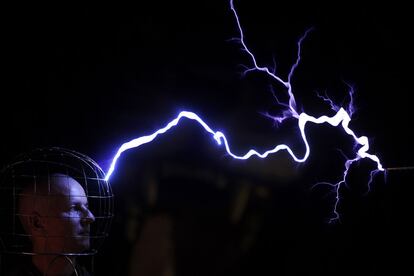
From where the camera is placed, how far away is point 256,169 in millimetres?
2602

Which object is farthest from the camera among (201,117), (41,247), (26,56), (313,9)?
(313,9)

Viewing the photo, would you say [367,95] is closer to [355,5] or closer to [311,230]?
[355,5]

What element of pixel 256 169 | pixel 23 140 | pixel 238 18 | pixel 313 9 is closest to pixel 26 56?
pixel 23 140

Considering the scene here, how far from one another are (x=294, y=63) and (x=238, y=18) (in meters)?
0.37

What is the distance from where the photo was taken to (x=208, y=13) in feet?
8.34

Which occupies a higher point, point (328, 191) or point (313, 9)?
point (313, 9)

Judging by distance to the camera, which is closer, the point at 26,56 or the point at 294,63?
the point at 26,56

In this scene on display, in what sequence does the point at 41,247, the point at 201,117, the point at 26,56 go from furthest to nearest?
the point at 201,117 < the point at 26,56 < the point at 41,247

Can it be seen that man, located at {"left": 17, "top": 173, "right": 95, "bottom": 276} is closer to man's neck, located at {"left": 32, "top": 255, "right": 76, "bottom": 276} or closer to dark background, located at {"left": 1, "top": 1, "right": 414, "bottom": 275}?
man's neck, located at {"left": 32, "top": 255, "right": 76, "bottom": 276}

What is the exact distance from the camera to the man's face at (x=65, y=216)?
204 centimetres

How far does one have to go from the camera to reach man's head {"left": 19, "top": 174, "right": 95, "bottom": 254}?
204 centimetres

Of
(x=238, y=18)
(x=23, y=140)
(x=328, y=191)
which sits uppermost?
(x=238, y=18)

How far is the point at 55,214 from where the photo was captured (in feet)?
6.70

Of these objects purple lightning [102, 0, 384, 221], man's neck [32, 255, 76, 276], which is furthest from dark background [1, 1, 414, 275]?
man's neck [32, 255, 76, 276]
